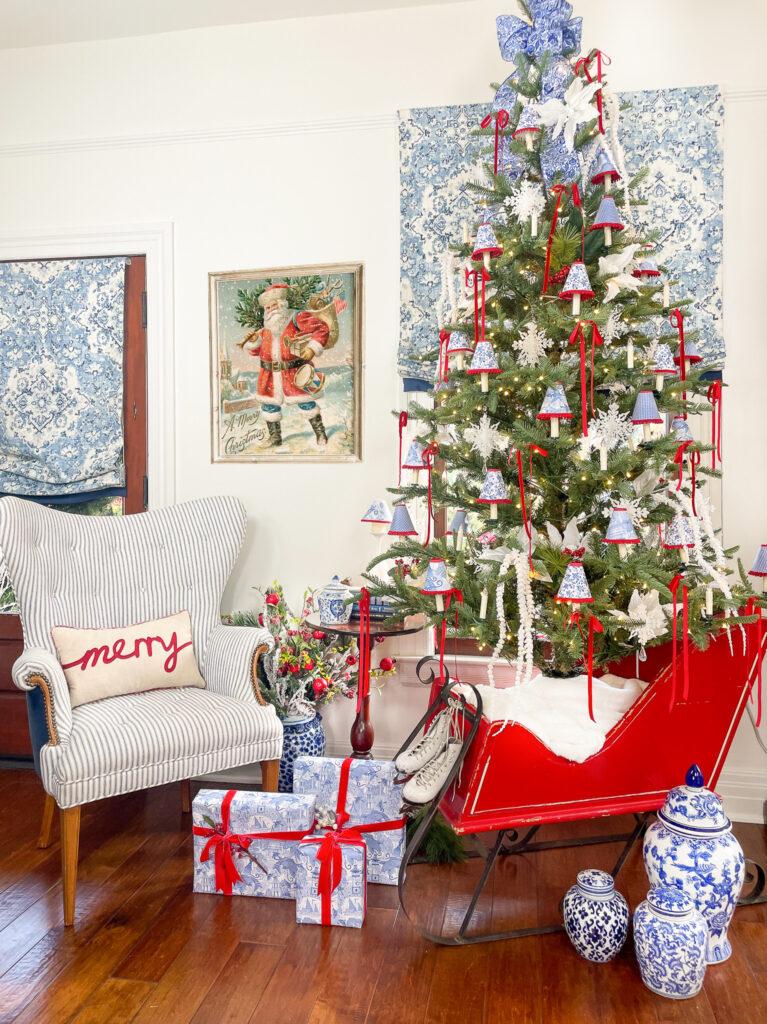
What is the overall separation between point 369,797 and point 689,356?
69.5 inches

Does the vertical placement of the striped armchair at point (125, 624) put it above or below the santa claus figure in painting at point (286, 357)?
below

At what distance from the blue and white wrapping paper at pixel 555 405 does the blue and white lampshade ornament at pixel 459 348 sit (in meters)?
0.46

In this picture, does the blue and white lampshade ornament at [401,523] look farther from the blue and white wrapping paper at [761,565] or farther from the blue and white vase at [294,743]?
the blue and white wrapping paper at [761,565]

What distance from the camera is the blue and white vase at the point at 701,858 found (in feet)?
6.81

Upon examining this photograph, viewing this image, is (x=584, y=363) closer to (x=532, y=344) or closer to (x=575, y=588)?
(x=532, y=344)

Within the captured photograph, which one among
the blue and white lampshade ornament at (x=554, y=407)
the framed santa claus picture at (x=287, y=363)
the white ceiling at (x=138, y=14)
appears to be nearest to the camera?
the blue and white lampshade ornament at (x=554, y=407)

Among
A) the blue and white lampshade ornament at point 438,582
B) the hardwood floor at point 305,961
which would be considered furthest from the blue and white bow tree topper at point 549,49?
the hardwood floor at point 305,961

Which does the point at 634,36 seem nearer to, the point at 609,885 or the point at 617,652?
the point at 617,652

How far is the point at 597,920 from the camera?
210 cm

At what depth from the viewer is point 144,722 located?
255cm

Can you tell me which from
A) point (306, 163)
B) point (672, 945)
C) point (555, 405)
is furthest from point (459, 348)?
point (672, 945)

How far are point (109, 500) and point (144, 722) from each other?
137cm

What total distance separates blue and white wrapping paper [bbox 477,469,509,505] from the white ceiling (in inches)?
82.5

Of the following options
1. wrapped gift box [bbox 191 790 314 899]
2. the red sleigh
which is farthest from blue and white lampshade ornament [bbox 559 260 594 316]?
wrapped gift box [bbox 191 790 314 899]
